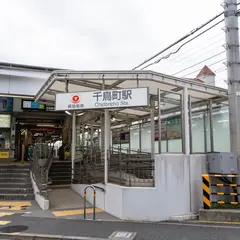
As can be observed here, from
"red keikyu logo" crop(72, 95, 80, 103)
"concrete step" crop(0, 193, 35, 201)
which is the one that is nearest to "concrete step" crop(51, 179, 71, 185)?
"concrete step" crop(0, 193, 35, 201)

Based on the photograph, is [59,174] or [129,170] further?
[59,174]

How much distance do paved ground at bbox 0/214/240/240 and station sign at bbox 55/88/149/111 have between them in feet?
11.0

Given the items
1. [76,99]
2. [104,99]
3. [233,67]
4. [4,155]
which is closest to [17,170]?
[4,155]

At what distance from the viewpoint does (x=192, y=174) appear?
8.81 metres

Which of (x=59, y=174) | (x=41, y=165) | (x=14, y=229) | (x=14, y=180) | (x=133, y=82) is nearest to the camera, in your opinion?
(x=14, y=229)

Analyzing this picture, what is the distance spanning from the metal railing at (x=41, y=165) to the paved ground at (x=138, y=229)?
242cm

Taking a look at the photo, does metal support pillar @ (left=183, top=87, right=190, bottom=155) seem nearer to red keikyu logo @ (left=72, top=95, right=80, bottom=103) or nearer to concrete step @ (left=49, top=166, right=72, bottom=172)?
red keikyu logo @ (left=72, top=95, right=80, bottom=103)

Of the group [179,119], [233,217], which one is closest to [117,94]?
[179,119]

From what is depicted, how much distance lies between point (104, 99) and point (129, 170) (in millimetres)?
2453

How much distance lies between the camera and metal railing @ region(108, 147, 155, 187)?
8.52 metres

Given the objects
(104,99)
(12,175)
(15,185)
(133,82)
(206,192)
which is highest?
(133,82)

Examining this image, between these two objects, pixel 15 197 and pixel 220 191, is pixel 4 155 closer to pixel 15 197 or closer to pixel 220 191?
pixel 15 197

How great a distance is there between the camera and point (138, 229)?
7012 mm

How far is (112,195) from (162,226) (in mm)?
2034
